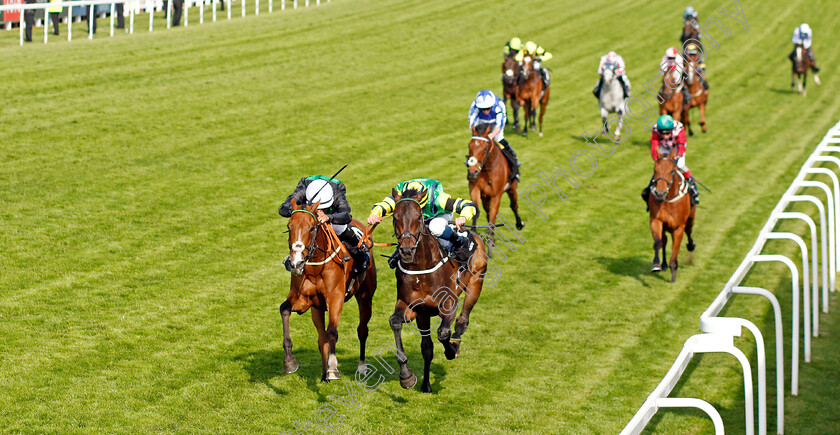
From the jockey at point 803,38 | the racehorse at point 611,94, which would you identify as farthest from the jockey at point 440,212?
the jockey at point 803,38

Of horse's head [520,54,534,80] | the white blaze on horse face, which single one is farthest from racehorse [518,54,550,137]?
the white blaze on horse face

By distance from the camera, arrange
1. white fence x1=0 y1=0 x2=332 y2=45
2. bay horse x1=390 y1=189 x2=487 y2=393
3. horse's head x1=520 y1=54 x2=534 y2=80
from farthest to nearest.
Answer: white fence x1=0 y1=0 x2=332 y2=45 → horse's head x1=520 y1=54 x2=534 y2=80 → bay horse x1=390 y1=189 x2=487 y2=393

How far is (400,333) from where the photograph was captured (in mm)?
8070

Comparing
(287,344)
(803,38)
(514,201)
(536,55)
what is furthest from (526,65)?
(287,344)

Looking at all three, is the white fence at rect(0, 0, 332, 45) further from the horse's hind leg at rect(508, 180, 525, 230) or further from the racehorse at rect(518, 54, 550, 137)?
the horse's hind leg at rect(508, 180, 525, 230)

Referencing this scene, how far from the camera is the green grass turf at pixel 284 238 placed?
853 cm

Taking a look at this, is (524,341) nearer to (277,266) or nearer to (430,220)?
(430,220)

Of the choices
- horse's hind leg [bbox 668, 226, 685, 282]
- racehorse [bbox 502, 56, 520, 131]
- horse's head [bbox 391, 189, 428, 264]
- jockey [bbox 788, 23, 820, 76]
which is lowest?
horse's hind leg [bbox 668, 226, 685, 282]

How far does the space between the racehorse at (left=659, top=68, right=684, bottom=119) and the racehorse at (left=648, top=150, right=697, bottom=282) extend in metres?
8.00

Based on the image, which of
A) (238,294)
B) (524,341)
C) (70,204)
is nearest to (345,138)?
(70,204)

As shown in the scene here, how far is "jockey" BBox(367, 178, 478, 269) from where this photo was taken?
8211 millimetres

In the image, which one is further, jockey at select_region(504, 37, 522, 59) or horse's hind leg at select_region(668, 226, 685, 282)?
jockey at select_region(504, 37, 522, 59)

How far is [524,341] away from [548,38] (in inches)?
890

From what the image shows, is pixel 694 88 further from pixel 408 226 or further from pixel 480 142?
pixel 408 226
